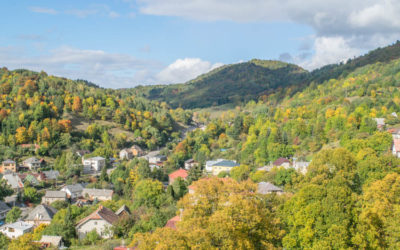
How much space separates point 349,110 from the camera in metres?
62.4

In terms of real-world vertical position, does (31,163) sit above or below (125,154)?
above

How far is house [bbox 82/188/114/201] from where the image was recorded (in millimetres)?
50406

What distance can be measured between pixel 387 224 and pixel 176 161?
52.3m

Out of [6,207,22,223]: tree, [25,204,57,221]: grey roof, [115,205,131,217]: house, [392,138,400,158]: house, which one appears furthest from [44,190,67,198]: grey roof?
[392,138,400,158]: house

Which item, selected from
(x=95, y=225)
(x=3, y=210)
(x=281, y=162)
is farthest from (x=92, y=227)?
(x=281, y=162)

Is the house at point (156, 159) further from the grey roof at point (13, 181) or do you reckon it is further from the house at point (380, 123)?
the house at point (380, 123)

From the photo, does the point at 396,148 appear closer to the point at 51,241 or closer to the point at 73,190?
the point at 51,241

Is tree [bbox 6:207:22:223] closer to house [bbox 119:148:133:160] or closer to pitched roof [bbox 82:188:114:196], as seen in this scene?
pitched roof [bbox 82:188:114:196]

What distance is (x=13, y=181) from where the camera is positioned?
181 feet

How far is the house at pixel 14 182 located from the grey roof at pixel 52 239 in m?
28.3

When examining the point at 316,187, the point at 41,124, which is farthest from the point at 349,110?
the point at 41,124

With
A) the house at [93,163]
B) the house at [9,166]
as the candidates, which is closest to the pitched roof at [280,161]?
the house at [93,163]

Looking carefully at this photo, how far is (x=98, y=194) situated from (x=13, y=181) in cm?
1540

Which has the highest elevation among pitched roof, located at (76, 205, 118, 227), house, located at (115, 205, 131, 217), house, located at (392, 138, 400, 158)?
house, located at (392, 138, 400, 158)
